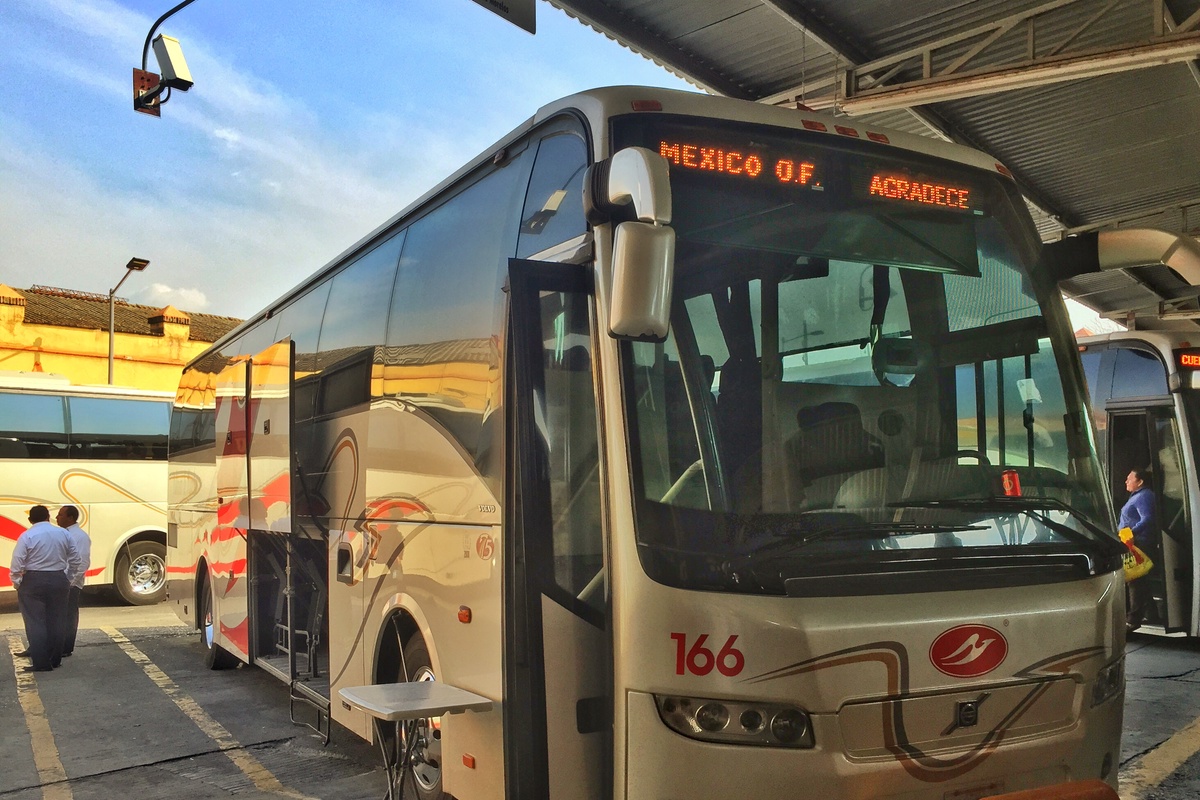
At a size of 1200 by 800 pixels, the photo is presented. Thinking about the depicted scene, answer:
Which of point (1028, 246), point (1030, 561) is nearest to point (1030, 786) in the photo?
point (1030, 561)

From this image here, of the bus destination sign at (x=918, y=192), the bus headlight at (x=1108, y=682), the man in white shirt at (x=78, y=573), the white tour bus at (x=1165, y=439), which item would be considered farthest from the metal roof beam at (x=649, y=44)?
the man in white shirt at (x=78, y=573)

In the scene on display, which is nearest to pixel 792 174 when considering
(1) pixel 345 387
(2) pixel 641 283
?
(2) pixel 641 283

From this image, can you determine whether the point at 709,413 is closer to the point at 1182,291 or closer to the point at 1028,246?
the point at 1028,246

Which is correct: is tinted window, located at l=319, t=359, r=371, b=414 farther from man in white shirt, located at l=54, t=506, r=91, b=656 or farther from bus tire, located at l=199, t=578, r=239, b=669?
man in white shirt, located at l=54, t=506, r=91, b=656

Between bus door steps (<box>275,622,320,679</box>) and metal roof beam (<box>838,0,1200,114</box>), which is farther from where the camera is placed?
metal roof beam (<box>838,0,1200,114</box>)

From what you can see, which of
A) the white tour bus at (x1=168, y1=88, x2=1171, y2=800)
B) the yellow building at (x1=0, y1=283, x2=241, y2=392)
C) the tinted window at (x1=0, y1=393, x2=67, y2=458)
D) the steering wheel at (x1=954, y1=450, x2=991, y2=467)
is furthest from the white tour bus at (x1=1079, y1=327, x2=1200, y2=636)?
the yellow building at (x1=0, y1=283, x2=241, y2=392)

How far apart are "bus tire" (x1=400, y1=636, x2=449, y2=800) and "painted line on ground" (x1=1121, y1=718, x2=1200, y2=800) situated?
371 cm

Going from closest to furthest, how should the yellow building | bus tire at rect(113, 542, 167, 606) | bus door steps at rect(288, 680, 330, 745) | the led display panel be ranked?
the led display panel
bus door steps at rect(288, 680, 330, 745)
bus tire at rect(113, 542, 167, 606)
the yellow building

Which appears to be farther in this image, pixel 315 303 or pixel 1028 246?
pixel 315 303

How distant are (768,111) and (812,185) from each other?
355 millimetres

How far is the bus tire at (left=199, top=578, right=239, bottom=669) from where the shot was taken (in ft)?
32.6

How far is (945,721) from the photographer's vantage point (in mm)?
3350

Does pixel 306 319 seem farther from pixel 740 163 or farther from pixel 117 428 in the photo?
pixel 117 428

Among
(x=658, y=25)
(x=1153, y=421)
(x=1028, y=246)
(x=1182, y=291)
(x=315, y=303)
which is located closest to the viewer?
(x=1028, y=246)
